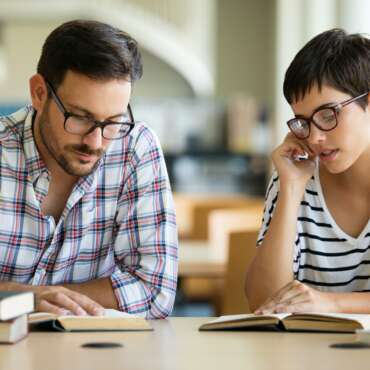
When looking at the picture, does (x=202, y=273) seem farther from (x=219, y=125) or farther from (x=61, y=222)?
(x=219, y=125)

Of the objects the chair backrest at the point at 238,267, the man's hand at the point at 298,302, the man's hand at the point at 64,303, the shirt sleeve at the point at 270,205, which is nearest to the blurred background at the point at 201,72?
the chair backrest at the point at 238,267

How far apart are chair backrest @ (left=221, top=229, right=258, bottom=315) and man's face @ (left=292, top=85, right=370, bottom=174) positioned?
43.3 inches

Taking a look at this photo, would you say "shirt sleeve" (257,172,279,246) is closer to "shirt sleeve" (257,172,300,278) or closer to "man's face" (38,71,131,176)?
"shirt sleeve" (257,172,300,278)

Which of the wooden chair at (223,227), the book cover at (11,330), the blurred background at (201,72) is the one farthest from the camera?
the blurred background at (201,72)

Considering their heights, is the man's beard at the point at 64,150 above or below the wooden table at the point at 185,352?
above

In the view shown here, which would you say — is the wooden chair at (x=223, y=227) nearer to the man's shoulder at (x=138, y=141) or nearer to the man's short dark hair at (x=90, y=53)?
the man's shoulder at (x=138, y=141)

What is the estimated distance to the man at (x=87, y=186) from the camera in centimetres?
229

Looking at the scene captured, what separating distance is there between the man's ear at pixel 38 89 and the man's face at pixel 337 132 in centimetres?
63

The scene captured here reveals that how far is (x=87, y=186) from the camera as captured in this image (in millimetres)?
2408

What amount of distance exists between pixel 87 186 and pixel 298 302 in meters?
0.63

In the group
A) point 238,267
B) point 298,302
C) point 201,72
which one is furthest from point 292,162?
point 201,72

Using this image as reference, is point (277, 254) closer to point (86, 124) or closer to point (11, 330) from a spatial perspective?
point (86, 124)

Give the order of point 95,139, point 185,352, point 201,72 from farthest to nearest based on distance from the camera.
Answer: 1. point 201,72
2. point 95,139
3. point 185,352

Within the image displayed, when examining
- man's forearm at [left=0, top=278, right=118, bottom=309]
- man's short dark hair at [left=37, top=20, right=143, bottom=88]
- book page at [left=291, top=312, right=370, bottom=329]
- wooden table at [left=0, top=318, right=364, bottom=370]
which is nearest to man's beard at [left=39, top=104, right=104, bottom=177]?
man's short dark hair at [left=37, top=20, right=143, bottom=88]
